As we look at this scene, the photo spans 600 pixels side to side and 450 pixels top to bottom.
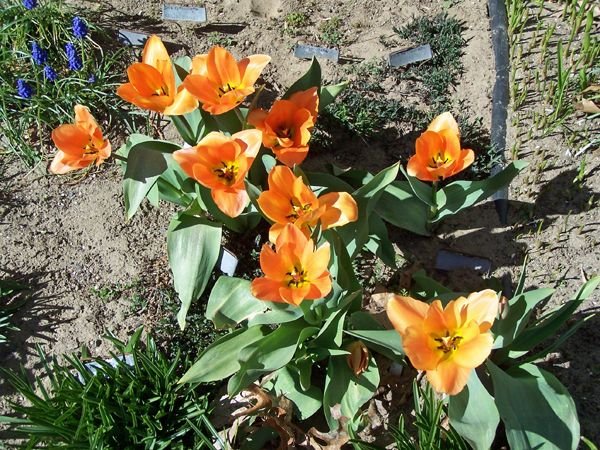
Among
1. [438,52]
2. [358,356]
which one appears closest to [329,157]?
[438,52]

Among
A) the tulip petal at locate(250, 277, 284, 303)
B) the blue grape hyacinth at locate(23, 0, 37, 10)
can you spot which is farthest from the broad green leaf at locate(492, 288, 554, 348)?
the blue grape hyacinth at locate(23, 0, 37, 10)

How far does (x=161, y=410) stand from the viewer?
259 cm

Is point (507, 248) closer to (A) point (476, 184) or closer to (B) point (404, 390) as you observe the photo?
(A) point (476, 184)

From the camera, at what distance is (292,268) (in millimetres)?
2078

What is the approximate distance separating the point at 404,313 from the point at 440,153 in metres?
0.77

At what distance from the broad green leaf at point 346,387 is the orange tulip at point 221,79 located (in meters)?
1.03

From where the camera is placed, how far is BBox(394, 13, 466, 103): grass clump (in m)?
3.43

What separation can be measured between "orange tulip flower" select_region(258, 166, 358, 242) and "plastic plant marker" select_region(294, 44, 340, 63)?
5.06ft

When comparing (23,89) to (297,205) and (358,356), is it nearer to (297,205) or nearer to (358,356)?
(297,205)

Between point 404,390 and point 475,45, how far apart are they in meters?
1.88

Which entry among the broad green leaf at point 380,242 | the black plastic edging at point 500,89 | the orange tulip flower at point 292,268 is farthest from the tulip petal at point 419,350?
the black plastic edging at point 500,89

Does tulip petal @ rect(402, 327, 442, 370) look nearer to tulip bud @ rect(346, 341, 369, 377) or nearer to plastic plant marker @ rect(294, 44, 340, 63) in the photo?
tulip bud @ rect(346, 341, 369, 377)

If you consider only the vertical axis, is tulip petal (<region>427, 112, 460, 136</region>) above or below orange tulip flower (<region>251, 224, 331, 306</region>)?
above

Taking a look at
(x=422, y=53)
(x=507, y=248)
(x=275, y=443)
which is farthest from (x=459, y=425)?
(x=422, y=53)
